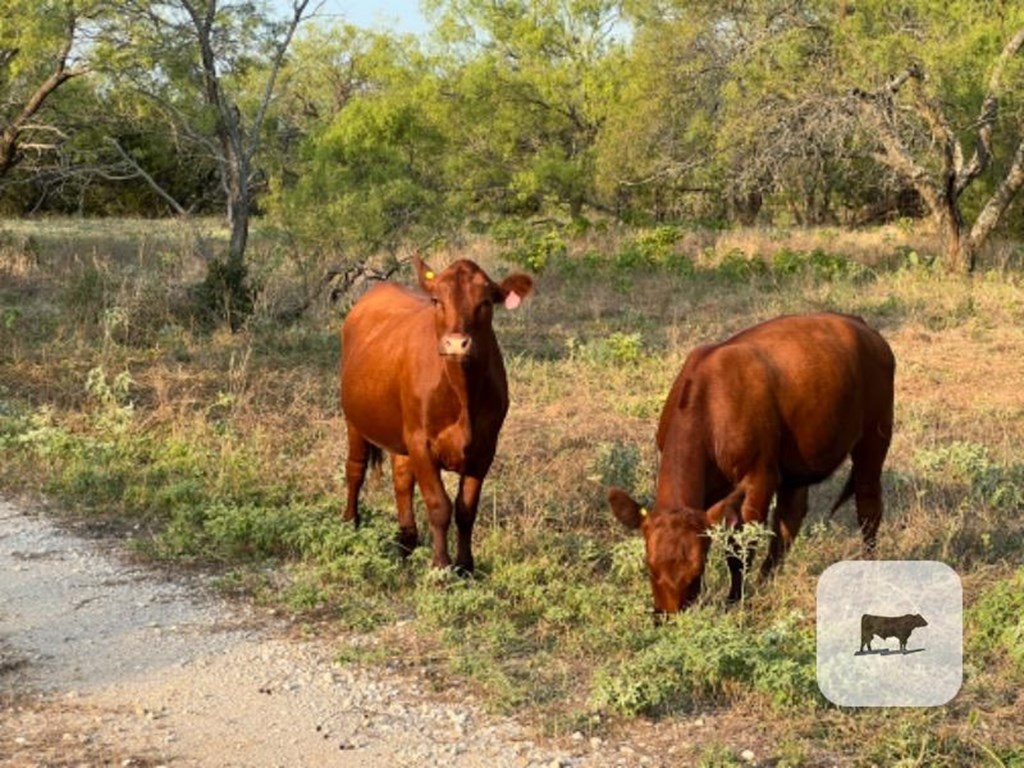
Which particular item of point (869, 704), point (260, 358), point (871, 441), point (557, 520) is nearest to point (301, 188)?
point (260, 358)

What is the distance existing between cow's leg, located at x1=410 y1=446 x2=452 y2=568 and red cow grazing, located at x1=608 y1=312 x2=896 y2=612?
1159mm

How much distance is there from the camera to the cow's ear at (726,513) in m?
5.50

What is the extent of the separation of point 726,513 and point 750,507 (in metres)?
0.57

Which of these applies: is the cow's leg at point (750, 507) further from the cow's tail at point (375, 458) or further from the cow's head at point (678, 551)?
the cow's tail at point (375, 458)

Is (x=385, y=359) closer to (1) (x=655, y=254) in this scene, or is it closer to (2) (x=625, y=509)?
(2) (x=625, y=509)

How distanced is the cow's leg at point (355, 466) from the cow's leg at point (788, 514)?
105 inches

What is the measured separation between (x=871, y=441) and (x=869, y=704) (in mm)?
2639

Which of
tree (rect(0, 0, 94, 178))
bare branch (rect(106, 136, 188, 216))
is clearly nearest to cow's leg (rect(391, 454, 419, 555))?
bare branch (rect(106, 136, 188, 216))

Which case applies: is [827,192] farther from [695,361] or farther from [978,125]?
[695,361]

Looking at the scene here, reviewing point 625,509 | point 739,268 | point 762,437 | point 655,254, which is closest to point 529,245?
point 655,254

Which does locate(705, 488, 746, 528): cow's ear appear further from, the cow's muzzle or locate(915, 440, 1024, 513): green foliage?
locate(915, 440, 1024, 513): green foliage

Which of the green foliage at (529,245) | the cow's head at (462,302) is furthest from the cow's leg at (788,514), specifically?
the green foliage at (529,245)

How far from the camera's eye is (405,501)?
23.3 ft

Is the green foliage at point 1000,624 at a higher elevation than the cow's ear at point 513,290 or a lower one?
lower
